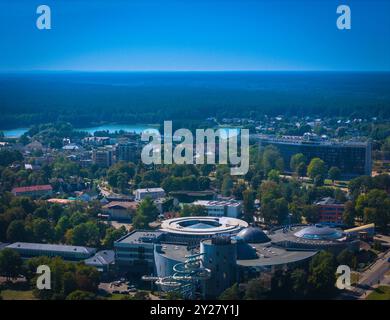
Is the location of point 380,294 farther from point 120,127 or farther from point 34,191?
point 120,127

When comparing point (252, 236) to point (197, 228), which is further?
point (197, 228)

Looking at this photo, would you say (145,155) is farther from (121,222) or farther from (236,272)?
(236,272)

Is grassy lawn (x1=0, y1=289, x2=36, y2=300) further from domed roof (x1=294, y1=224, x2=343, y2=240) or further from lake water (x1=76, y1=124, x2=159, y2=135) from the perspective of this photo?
lake water (x1=76, y1=124, x2=159, y2=135)

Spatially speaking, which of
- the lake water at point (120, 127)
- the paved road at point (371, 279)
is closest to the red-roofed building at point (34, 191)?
the paved road at point (371, 279)

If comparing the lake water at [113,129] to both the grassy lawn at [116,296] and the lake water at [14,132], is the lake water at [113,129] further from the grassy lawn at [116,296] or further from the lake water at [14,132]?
the grassy lawn at [116,296]

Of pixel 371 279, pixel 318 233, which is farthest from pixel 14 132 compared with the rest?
pixel 371 279

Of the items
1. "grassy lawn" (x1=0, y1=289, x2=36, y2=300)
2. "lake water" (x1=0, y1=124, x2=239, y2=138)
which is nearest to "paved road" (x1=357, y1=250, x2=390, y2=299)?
"grassy lawn" (x1=0, y1=289, x2=36, y2=300)
